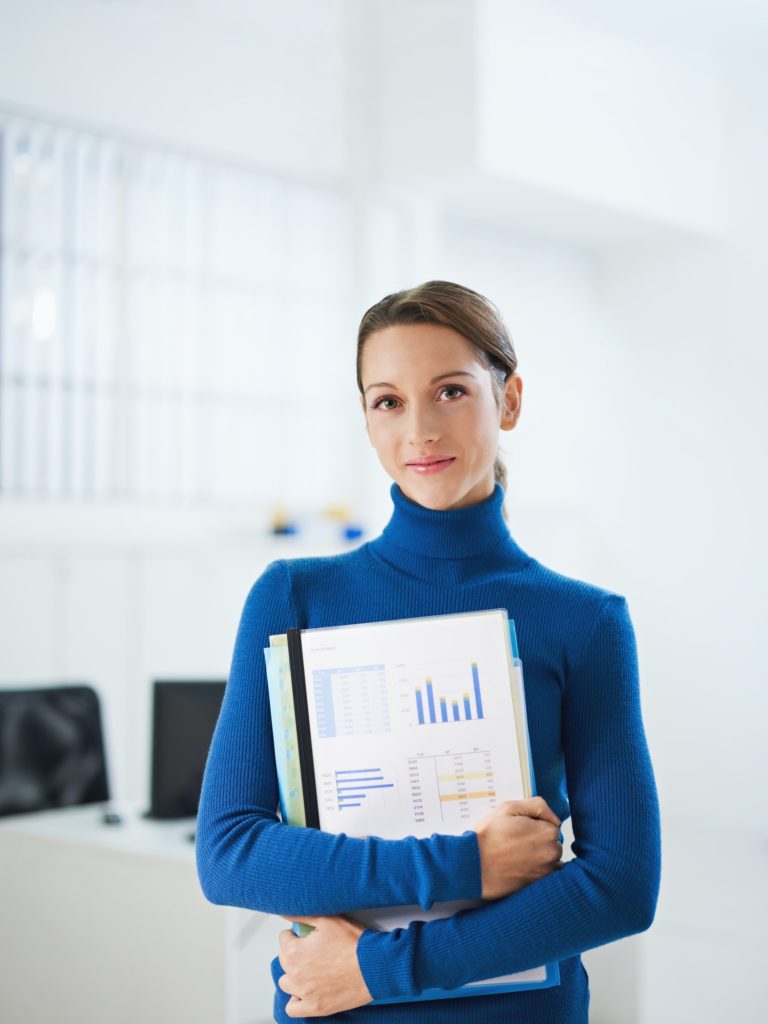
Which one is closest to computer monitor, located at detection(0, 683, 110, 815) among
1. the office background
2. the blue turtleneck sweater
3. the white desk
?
the white desk

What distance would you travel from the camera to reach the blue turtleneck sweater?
99 centimetres

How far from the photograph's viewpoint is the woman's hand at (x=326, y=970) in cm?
100

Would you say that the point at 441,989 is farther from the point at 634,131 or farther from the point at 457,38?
the point at 634,131

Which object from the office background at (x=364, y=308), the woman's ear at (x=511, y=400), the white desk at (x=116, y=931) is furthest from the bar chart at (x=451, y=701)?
the office background at (x=364, y=308)

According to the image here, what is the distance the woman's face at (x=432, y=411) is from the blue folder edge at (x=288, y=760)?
19cm

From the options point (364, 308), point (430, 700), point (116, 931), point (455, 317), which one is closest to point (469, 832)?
point (430, 700)

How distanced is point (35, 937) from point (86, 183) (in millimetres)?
2935

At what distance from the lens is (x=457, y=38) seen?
4.40 metres

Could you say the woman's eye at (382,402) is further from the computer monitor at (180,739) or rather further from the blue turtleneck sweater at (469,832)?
the computer monitor at (180,739)

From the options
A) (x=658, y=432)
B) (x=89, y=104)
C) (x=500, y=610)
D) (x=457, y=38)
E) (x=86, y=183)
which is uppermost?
(x=457, y=38)

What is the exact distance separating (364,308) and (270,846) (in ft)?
13.0

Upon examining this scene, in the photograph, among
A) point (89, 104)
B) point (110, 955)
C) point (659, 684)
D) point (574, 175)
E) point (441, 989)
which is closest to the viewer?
point (441, 989)

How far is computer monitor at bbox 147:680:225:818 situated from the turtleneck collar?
4.44ft

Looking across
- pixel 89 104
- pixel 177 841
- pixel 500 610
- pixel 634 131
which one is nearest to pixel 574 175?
pixel 634 131
